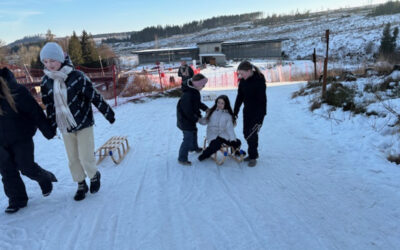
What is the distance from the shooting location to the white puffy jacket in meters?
4.42

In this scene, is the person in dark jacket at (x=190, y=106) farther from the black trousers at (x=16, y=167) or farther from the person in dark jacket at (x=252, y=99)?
the black trousers at (x=16, y=167)

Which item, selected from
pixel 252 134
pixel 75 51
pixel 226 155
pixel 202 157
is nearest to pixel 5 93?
pixel 202 157

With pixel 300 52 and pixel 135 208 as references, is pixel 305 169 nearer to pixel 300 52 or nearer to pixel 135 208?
pixel 135 208

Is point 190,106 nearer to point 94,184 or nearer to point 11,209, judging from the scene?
point 94,184

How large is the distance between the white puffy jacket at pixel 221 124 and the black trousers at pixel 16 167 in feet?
8.32

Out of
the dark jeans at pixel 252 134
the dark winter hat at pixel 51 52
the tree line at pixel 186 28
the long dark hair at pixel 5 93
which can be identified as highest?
the tree line at pixel 186 28

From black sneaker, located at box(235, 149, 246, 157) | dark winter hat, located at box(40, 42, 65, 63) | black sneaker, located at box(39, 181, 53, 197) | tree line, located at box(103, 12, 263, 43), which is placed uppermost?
tree line, located at box(103, 12, 263, 43)

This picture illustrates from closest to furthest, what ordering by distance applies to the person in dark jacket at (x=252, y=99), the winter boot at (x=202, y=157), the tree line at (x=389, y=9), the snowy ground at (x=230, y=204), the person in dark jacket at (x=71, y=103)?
the snowy ground at (x=230, y=204)
the person in dark jacket at (x=71, y=103)
the person in dark jacket at (x=252, y=99)
the winter boot at (x=202, y=157)
the tree line at (x=389, y=9)

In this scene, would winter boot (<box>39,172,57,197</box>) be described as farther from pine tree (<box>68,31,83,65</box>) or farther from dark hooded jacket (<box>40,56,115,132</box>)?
pine tree (<box>68,31,83,65</box>)

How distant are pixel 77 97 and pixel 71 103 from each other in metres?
0.10

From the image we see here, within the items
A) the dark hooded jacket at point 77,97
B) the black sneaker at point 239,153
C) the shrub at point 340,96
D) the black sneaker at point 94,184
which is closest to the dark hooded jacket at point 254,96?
the black sneaker at point 239,153

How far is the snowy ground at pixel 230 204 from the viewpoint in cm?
261

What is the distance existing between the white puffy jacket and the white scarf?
2.13 m

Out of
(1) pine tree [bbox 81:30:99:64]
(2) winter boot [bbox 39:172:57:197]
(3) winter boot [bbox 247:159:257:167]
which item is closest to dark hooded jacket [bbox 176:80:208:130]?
(3) winter boot [bbox 247:159:257:167]
